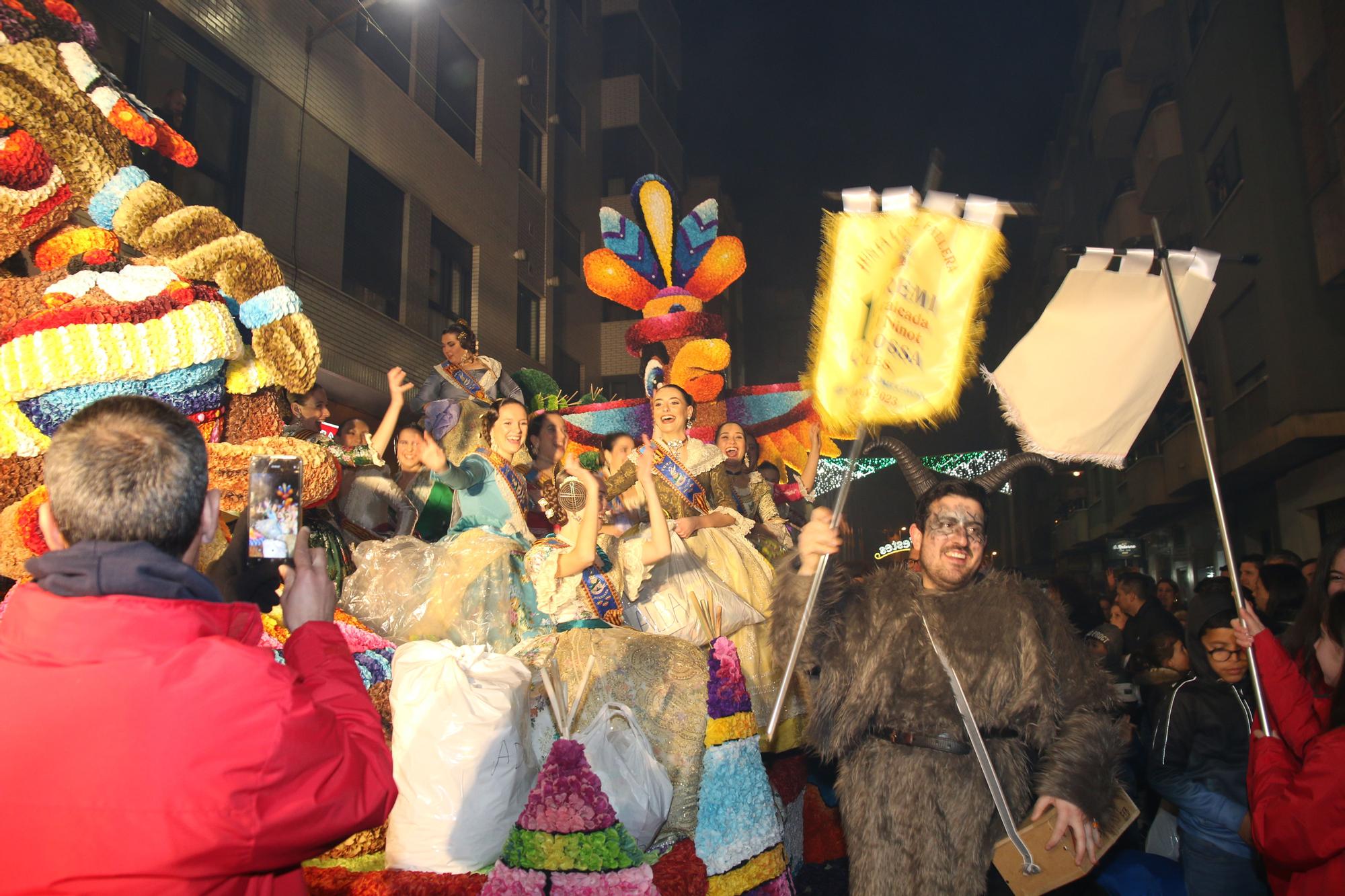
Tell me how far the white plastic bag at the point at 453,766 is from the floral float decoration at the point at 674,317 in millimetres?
4247

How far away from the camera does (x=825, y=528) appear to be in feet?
9.86

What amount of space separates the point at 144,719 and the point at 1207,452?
10.4 ft

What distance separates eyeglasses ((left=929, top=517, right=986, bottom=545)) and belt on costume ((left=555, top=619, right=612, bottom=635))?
5.89ft

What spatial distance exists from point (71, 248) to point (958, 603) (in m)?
3.32

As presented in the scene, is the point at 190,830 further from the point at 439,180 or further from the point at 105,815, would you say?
the point at 439,180

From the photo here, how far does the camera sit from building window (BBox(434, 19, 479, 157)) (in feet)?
44.8

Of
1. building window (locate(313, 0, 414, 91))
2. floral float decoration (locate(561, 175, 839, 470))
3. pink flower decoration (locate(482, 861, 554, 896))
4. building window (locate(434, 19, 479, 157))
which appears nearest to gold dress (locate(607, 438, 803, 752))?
floral float decoration (locate(561, 175, 839, 470))

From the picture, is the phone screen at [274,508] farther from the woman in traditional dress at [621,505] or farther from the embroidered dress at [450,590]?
the woman in traditional dress at [621,505]

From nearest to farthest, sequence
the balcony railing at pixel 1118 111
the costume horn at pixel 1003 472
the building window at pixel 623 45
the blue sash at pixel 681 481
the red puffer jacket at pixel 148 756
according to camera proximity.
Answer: the red puffer jacket at pixel 148 756, the costume horn at pixel 1003 472, the blue sash at pixel 681 481, the balcony railing at pixel 1118 111, the building window at pixel 623 45

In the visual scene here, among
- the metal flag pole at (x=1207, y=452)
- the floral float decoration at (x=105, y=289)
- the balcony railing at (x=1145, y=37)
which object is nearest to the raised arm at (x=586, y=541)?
the floral float decoration at (x=105, y=289)

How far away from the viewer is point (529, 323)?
16812 mm

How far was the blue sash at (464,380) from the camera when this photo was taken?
6.69 meters

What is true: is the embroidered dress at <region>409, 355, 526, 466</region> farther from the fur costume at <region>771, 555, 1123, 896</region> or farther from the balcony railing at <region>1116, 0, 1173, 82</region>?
the balcony railing at <region>1116, 0, 1173, 82</region>

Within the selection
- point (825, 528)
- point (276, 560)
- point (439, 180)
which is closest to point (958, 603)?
point (825, 528)
